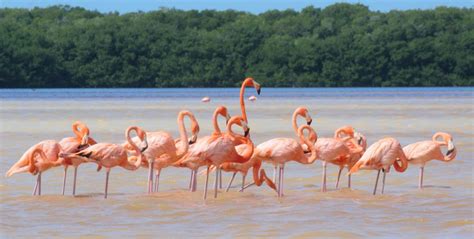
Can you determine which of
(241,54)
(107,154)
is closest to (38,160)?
(107,154)

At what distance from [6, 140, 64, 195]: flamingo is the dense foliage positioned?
64709 mm

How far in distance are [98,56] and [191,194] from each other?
69.3m

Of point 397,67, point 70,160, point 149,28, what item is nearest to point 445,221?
point 70,160

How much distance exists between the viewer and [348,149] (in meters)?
10.5

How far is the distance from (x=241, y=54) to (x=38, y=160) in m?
71.6

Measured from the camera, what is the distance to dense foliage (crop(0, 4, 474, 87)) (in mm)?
76375

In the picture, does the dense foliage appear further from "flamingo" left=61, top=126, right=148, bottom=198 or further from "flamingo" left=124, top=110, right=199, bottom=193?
"flamingo" left=61, top=126, right=148, bottom=198

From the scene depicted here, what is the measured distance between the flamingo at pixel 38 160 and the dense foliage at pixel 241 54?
212ft

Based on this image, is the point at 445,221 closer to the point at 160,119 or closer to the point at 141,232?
the point at 141,232

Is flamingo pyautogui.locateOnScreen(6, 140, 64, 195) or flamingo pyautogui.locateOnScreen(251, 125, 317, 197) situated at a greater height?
flamingo pyautogui.locateOnScreen(251, 125, 317, 197)

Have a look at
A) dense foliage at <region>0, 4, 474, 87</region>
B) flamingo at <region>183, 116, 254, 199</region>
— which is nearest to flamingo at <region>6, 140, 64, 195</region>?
flamingo at <region>183, 116, 254, 199</region>

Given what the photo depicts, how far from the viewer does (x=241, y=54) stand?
81438mm

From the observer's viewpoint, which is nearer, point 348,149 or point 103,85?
point 348,149

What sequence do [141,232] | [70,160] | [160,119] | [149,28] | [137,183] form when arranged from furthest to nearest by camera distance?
1. [149,28]
2. [160,119]
3. [137,183]
4. [70,160]
5. [141,232]
